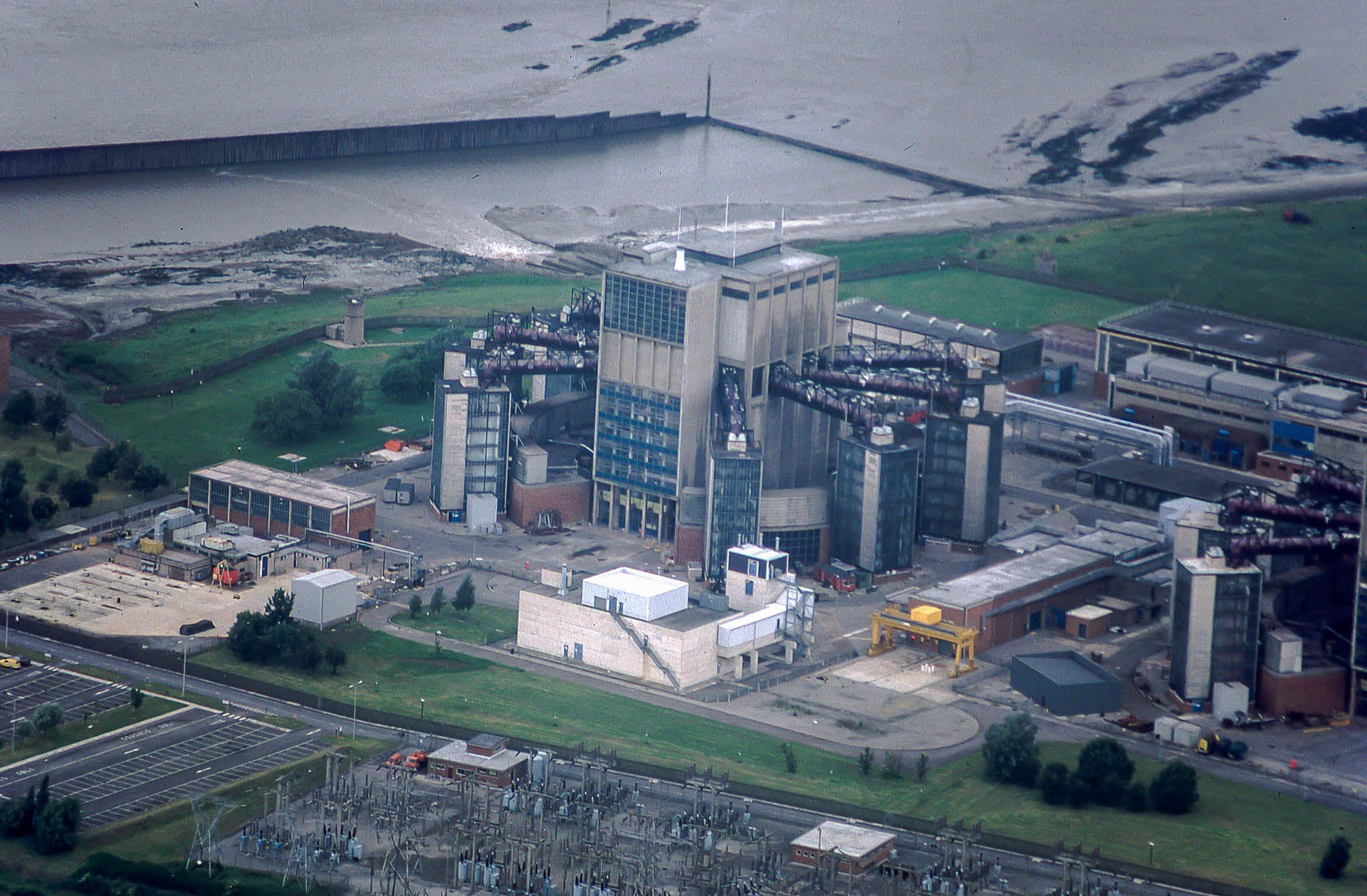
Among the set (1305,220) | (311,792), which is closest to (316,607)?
(311,792)

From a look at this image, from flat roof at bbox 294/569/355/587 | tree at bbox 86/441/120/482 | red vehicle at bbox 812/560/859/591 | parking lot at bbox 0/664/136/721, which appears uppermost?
tree at bbox 86/441/120/482

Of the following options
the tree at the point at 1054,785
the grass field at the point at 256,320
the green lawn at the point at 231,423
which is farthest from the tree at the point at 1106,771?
the grass field at the point at 256,320

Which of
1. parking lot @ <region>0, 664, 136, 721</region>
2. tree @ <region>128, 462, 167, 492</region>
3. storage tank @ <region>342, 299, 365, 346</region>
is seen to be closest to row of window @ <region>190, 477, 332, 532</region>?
tree @ <region>128, 462, 167, 492</region>

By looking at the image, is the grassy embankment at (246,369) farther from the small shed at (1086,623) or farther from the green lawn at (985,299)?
the small shed at (1086,623)

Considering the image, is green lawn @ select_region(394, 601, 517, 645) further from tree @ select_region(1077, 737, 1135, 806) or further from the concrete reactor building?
tree @ select_region(1077, 737, 1135, 806)

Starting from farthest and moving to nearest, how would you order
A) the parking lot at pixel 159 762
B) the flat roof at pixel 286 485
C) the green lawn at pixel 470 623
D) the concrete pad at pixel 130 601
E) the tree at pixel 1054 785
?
the flat roof at pixel 286 485 → the green lawn at pixel 470 623 → the concrete pad at pixel 130 601 → the tree at pixel 1054 785 → the parking lot at pixel 159 762

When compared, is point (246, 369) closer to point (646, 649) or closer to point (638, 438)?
point (638, 438)
